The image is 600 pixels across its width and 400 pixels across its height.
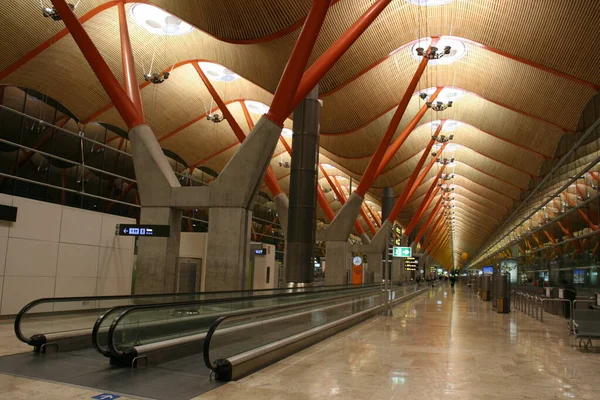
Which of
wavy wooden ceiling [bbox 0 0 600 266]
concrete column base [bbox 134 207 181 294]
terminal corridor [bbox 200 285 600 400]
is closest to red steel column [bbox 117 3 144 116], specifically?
concrete column base [bbox 134 207 181 294]

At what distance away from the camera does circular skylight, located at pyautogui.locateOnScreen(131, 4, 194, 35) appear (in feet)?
85.7

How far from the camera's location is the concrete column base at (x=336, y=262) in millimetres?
29719

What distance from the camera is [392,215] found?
41.2 meters

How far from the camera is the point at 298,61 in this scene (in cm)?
1503

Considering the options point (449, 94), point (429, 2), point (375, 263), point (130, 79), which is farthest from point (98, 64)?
point (375, 263)

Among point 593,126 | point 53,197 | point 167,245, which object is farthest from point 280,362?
point 53,197

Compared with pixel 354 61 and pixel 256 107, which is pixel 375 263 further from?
pixel 354 61

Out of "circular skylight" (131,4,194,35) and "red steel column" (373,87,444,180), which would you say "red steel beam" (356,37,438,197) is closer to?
"red steel column" (373,87,444,180)

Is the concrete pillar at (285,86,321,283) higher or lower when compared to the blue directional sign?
higher

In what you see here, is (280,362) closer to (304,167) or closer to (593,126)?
(304,167)

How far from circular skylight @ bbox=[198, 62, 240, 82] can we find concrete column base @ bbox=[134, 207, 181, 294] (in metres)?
17.7

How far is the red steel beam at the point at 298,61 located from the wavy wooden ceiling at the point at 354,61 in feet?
17.0

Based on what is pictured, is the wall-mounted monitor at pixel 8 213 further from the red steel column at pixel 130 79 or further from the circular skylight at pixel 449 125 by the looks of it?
the circular skylight at pixel 449 125

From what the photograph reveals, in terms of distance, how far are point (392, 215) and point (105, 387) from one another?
36.1 metres
